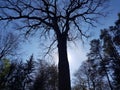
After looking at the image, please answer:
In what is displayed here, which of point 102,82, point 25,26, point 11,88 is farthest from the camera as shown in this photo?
point 102,82

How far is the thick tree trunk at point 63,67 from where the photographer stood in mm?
6016

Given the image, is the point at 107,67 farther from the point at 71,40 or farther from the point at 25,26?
the point at 25,26

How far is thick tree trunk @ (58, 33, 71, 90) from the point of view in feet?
19.7

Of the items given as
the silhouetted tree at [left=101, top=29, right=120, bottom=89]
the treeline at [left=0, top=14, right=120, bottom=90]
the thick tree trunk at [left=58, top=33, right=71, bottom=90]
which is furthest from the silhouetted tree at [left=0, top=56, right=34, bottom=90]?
the thick tree trunk at [left=58, top=33, right=71, bottom=90]

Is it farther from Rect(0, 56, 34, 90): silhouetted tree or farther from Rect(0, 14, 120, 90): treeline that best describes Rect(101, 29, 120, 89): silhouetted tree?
Rect(0, 56, 34, 90): silhouetted tree

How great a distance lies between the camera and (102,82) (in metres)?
38.3

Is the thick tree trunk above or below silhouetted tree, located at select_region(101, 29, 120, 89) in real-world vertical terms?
below

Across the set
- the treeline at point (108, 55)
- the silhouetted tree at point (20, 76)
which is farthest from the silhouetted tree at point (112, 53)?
the silhouetted tree at point (20, 76)

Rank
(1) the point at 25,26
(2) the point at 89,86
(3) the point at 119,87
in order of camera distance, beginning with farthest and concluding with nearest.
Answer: (2) the point at 89,86, (3) the point at 119,87, (1) the point at 25,26

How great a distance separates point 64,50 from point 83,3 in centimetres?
415

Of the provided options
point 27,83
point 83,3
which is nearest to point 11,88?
point 27,83

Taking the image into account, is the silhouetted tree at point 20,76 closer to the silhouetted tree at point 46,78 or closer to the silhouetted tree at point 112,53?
the silhouetted tree at point 46,78

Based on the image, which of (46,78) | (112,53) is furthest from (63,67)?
(46,78)

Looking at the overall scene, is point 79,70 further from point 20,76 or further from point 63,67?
point 63,67
